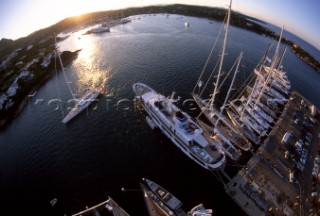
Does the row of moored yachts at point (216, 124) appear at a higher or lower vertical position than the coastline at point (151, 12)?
lower

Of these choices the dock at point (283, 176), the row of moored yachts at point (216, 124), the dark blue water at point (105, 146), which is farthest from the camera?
the row of moored yachts at point (216, 124)

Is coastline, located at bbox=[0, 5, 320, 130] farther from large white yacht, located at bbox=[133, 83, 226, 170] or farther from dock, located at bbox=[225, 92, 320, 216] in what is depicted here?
dock, located at bbox=[225, 92, 320, 216]

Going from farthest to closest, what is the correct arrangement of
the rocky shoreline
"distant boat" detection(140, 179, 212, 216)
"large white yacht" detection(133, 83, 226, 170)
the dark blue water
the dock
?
the rocky shoreline → "large white yacht" detection(133, 83, 226, 170) → the dark blue water → the dock → "distant boat" detection(140, 179, 212, 216)

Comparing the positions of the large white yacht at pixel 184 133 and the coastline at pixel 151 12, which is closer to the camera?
the large white yacht at pixel 184 133

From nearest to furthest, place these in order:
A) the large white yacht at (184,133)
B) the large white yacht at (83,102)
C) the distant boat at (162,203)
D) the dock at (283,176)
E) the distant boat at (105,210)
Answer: the distant boat at (162,203) → the distant boat at (105,210) → the dock at (283,176) → the large white yacht at (184,133) → the large white yacht at (83,102)

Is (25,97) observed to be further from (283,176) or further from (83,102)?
(283,176)

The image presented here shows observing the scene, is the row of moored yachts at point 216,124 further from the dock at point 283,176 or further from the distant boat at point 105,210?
the distant boat at point 105,210

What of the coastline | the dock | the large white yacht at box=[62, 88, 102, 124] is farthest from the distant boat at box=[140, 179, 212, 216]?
the coastline

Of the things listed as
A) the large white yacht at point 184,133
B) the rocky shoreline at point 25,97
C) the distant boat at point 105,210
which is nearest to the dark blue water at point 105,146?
the distant boat at point 105,210
